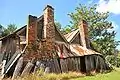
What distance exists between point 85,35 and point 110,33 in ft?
92.1

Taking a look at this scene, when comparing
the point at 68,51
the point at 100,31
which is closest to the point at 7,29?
the point at 100,31

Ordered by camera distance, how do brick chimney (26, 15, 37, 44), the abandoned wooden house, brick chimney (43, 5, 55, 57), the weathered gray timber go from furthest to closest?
1. brick chimney (43, 5, 55, 57)
2. brick chimney (26, 15, 37, 44)
3. the abandoned wooden house
4. the weathered gray timber

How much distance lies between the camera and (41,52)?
21.9m

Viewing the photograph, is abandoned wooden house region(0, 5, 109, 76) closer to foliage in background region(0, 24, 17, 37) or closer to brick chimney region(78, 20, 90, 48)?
brick chimney region(78, 20, 90, 48)

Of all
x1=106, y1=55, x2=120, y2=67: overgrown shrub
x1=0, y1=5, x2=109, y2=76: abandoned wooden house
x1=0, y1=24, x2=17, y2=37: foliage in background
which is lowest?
x1=106, y1=55, x2=120, y2=67: overgrown shrub

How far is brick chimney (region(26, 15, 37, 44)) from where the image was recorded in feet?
70.0

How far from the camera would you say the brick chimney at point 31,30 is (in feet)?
70.0

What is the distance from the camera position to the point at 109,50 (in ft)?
177

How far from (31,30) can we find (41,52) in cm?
250

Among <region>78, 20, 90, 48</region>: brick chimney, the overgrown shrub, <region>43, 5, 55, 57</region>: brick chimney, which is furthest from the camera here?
the overgrown shrub

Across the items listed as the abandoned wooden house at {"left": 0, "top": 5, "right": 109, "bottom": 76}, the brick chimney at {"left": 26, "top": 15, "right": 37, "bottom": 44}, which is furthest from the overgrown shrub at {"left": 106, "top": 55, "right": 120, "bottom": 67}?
the brick chimney at {"left": 26, "top": 15, "right": 37, "bottom": 44}

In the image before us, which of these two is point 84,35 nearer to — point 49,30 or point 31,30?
point 49,30

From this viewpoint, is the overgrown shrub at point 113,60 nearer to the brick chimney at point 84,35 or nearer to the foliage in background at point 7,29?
the brick chimney at point 84,35

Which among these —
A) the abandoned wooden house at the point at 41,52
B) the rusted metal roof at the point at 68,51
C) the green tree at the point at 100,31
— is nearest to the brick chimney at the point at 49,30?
the abandoned wooden house at the point at 41,52
